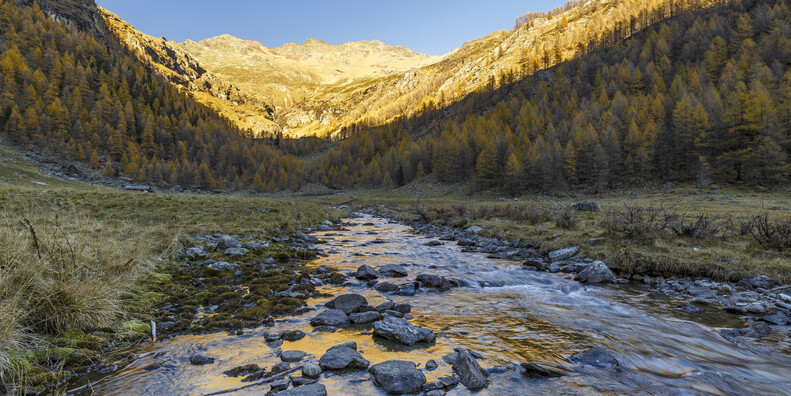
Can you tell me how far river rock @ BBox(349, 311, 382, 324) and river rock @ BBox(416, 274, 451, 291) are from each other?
3.30 metres

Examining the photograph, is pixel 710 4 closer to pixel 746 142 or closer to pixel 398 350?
pixel 746 142

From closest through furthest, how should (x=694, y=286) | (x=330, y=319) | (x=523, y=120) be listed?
(x=330, y=319) < (x=694, y=286) < (x=523, y=120)

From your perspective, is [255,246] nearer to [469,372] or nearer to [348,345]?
[348,345]

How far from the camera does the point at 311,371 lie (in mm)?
4996

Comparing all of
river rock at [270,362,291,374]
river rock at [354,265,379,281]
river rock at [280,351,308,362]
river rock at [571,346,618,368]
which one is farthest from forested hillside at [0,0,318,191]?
river rock at [571,346,618,368]

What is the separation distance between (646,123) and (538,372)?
264 ft

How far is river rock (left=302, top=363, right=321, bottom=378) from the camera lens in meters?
4.97

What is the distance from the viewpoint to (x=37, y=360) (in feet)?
15.1

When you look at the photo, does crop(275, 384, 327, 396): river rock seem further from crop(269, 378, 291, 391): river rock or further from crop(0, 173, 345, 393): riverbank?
crop(0, 173, 345, 393): riverbank

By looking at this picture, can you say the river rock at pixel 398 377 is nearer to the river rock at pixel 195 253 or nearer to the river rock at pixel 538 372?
the river rock at pixel 538 372

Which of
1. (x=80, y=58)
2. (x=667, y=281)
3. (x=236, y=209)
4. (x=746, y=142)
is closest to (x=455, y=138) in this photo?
(x=746, y=142)

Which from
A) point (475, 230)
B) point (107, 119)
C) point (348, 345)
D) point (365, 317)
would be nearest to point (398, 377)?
point (348, 345)

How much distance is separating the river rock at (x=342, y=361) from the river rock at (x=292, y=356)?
46 centimetres

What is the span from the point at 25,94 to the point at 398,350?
480 ft
